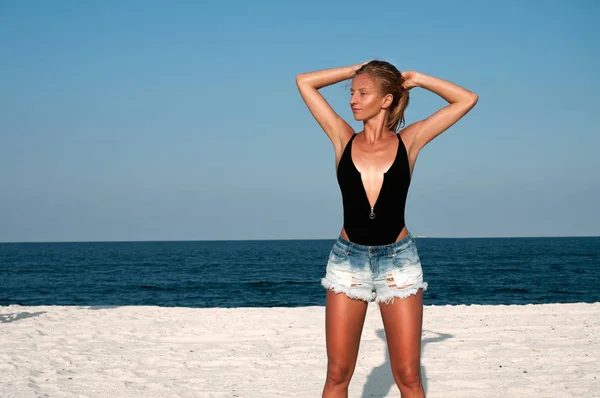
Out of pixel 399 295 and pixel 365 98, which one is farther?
pixel 365 98

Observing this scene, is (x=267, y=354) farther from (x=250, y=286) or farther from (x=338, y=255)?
(x=250, y=286)

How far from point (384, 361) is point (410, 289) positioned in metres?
4.42

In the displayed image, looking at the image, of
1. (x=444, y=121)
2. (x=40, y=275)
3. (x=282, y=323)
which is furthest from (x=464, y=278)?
(x=444, y=121)

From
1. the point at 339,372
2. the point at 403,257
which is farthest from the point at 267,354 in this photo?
the point at 403,257

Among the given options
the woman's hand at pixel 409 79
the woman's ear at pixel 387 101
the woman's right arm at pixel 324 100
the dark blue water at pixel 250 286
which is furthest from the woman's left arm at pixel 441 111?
the dark blue water at pixel 250 286

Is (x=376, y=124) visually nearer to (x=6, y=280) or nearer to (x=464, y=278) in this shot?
(x=464, y=278)

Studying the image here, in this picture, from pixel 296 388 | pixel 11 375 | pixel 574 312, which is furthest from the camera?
pixel 574 312

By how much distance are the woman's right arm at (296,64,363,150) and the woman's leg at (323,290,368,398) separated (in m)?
0.86

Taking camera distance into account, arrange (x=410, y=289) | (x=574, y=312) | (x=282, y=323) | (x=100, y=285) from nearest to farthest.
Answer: (x=410, y=289)
(x=282, y=323)
(x=574, y=312)
(x=100, y=285)

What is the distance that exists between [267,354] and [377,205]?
16.9 ft

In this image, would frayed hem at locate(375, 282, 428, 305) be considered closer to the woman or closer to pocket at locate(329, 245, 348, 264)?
the woman

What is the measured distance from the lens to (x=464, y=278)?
153 ft

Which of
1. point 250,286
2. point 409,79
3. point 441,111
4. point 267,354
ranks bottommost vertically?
point 250,286

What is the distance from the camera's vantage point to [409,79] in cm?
351
